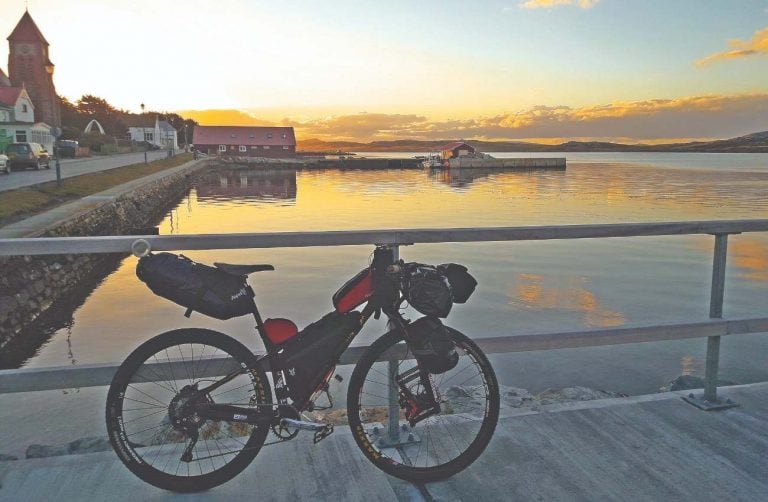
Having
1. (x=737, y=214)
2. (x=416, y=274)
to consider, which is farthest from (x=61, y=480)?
(x=737, y=214)

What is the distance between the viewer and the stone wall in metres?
15.0

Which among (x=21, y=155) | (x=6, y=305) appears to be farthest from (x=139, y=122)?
(x=6, y=305)

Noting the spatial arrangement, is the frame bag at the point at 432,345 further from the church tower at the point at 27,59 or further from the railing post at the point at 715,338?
the church tower at the point at 27,59

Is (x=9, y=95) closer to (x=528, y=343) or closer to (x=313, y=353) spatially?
(x=313, y=353)

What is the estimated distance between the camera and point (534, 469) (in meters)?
3.61

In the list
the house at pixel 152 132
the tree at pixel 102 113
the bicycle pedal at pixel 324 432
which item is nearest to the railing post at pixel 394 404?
the bicycle pedal at pixel 324 432

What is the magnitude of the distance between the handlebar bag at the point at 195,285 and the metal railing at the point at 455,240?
25 cm

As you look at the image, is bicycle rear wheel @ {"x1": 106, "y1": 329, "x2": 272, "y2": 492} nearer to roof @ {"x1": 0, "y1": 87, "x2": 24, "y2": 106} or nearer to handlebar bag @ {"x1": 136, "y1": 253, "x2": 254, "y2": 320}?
handlebar bag @ {"x1": 136, "y1": 253, "x2": 254, "y2": 320}

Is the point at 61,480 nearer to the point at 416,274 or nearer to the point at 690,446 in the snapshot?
the point at 416,274

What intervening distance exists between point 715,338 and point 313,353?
309 cm

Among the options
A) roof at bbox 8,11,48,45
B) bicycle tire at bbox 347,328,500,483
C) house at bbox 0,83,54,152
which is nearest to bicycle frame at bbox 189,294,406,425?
bicycle tire at bbox 347,328,500,483

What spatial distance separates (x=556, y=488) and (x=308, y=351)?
1615mm

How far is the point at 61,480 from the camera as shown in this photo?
11.2 ft

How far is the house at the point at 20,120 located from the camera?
71.4 m
